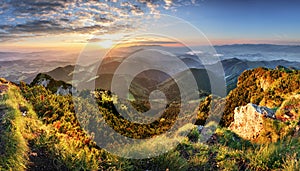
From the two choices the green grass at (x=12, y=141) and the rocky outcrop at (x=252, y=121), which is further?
the rocky outcrop at (x=252, y=121)

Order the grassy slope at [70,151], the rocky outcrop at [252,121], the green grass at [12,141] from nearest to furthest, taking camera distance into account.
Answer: the green grass at [12,141], the grassy slope at [70,151], the rocky outcrop at [252,121]

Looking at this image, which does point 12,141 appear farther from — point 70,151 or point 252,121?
point 252,121

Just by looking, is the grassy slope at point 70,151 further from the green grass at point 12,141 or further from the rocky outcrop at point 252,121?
the rocky outcrop at point 252,121

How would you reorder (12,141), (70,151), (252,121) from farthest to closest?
(252,121), (70,151), (12,141)

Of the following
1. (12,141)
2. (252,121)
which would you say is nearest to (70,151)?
(12,141)

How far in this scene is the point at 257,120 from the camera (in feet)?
31.8

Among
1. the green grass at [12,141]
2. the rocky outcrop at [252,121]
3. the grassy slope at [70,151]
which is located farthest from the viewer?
the rocky outcrop at [252,121]

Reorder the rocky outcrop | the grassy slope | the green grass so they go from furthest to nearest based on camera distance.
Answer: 1. the rocky outcrop
2. the grassy slope
3. the green grass

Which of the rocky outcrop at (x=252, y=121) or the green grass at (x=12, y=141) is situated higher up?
the green grass at (x=12, y=141)

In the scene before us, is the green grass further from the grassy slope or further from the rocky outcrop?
the rocky outcrop

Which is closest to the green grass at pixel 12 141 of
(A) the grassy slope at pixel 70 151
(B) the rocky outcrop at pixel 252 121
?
(A) the grassy slope at pixel 70 151

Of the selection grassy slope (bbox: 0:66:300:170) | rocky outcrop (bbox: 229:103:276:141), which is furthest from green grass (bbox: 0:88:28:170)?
rocky outcrop (bbox: 229:103:276:141)

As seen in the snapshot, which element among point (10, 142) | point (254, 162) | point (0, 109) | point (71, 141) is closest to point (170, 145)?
point (254, 162)

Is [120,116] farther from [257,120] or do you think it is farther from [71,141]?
[257,120]
